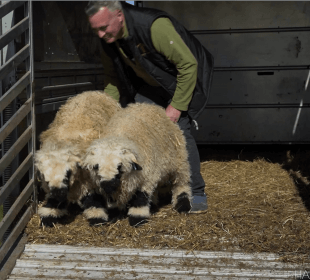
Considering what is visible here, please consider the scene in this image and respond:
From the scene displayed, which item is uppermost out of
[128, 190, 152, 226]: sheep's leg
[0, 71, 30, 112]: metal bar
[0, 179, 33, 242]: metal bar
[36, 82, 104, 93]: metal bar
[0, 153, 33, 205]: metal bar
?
[0, 71, 30, 112]: metal bar

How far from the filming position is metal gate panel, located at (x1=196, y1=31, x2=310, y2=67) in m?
7.27

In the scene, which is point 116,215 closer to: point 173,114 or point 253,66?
point 173,114

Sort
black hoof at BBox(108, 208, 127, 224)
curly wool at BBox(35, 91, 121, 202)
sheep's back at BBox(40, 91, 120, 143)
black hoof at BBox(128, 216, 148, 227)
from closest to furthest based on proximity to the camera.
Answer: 1. curly wool at BBox(35, 91, 121, 202)
2. black hoof at BBox(128, 216, 148, 227)
3. black hoof at BBox(108, 208, 127, 224)
4. sheep's back at BBox(40, 91, 120, 143)

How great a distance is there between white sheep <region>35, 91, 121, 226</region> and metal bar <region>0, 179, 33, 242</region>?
0.61 ft

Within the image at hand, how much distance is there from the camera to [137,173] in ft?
13.9

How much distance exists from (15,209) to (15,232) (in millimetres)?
210

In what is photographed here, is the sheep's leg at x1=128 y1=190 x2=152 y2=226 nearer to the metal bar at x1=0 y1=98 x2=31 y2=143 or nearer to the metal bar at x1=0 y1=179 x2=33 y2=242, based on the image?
the metal bar at x1=0 y1=179 x2=33 y2=242

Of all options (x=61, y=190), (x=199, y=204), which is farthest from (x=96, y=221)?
(x=199, y=204)

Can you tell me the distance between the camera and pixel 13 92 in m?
3.87

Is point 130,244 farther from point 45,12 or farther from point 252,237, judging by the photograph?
point 45,12

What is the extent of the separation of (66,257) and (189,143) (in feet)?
6.49

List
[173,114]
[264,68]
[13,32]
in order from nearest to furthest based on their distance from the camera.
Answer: [13,32] → [173,114] → [264,68]

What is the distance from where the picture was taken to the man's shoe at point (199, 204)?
4.71 meters

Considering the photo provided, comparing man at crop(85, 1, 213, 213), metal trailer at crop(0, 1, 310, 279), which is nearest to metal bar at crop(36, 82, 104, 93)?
metal trailer at crop(0, 1, 310, 279)
